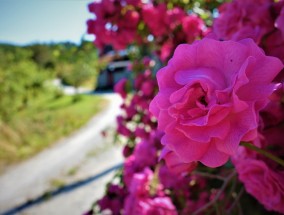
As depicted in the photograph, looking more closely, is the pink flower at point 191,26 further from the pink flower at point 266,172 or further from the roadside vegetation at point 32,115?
the pink flower at point 266,172

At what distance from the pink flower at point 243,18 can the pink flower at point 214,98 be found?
291mm

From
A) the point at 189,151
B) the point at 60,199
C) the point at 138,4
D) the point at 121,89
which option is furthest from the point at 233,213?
the point at 60,199

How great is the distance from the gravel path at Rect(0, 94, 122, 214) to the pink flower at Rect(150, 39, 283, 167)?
3606 mm

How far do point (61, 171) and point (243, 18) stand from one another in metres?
4.99

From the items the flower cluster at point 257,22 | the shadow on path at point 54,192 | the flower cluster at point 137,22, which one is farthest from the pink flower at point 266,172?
the shadow on path at point 54,192

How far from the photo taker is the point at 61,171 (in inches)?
209

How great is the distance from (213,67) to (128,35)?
4.25 ft

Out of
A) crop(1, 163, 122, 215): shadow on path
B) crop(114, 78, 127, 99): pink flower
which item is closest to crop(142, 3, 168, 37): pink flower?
crop(114, 78, 127, 99): pink flower

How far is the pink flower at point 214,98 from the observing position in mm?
375

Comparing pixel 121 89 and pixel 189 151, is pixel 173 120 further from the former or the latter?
pixel 121 89

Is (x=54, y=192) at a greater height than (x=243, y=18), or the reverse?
(x=243, y=18)

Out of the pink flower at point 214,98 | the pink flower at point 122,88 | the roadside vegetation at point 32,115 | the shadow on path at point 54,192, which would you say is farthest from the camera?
the roadside vegetation at point 32,115

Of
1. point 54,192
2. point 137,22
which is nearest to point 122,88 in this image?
point 137,22

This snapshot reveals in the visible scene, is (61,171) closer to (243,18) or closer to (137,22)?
(137,22)
